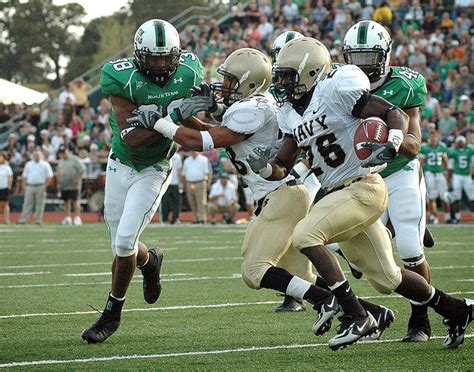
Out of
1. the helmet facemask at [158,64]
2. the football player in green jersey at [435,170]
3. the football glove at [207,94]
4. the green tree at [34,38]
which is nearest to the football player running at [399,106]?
the football glove at [207,94]

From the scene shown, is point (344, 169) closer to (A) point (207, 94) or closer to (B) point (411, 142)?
(B) point (411, 142)

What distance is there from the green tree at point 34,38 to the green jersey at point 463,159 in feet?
125

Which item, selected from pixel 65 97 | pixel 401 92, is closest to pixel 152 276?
pixel 401 92

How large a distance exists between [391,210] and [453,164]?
11212 mm

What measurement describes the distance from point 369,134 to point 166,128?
1094 millimetres

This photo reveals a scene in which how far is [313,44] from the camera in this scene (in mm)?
5438

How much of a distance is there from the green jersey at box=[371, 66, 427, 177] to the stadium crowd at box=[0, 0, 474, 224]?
36.8 feet

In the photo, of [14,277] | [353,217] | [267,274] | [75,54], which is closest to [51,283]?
[14,277]

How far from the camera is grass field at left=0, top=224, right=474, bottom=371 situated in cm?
493

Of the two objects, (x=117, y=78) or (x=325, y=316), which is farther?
(x=117, y=78)

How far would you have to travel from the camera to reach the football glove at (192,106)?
5457 millimetres

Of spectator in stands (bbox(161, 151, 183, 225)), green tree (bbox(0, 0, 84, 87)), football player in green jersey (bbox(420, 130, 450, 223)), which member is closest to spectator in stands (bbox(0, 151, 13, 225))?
spectator in stands (bbox(161, 151, 183, 225))

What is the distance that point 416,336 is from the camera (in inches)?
219

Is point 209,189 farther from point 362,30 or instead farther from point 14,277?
point 362,30
